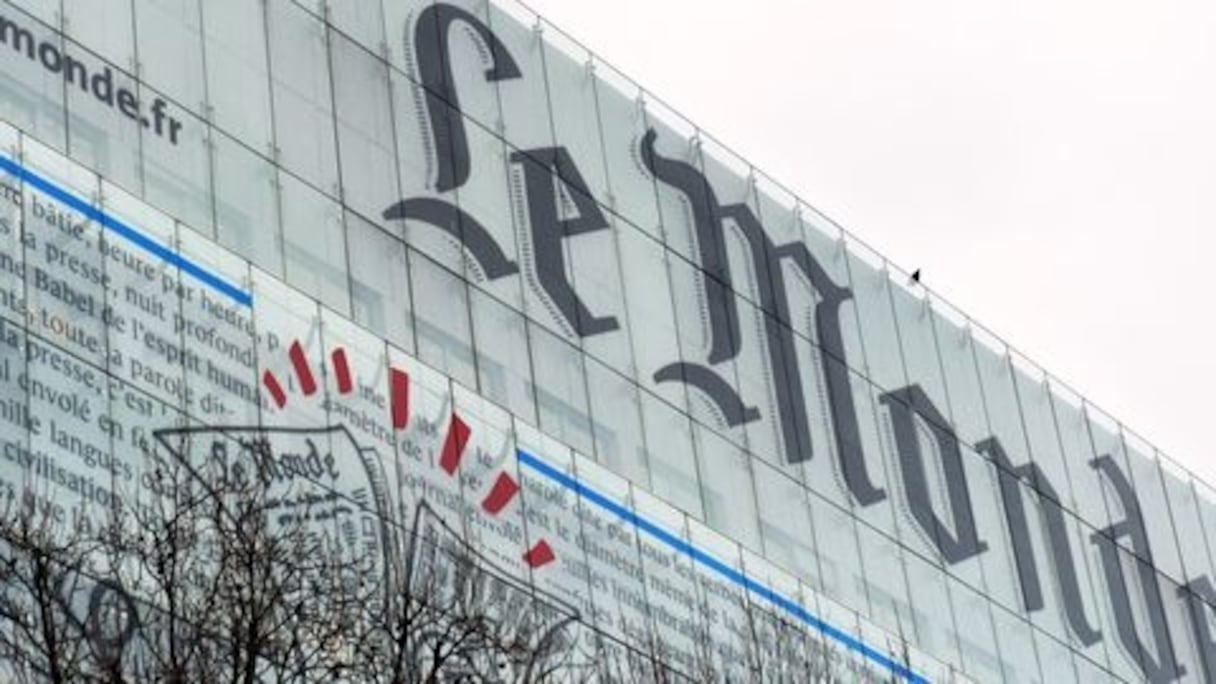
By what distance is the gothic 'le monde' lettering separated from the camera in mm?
50031

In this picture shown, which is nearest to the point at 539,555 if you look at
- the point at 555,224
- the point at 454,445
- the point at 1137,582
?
the point at 454,445

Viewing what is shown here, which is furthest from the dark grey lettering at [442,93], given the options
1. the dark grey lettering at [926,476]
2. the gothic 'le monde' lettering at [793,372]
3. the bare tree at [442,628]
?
the dark grey lettering at [926,476]

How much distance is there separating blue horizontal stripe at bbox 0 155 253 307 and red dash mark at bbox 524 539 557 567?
18.8ft

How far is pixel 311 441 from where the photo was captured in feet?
141

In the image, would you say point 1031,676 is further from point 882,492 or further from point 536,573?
point 536,573

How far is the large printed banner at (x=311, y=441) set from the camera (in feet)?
126

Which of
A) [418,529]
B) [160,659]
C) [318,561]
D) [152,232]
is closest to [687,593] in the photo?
[418,529]

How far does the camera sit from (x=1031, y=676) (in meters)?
59.1

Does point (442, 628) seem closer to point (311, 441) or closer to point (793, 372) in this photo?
point (311, 441)

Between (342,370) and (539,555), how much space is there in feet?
13.3

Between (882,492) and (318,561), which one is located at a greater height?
(882,492)

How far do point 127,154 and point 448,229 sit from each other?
7498 millimetres

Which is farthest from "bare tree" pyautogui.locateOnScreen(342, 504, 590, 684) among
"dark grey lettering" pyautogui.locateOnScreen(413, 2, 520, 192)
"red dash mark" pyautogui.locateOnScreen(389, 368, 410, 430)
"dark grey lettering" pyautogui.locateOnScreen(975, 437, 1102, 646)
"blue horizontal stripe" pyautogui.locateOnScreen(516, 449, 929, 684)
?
"dark grey lettering" pyautogui.locateOnScreen(975, 437, 1102, 646)

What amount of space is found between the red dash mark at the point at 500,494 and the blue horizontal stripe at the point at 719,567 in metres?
0.58
